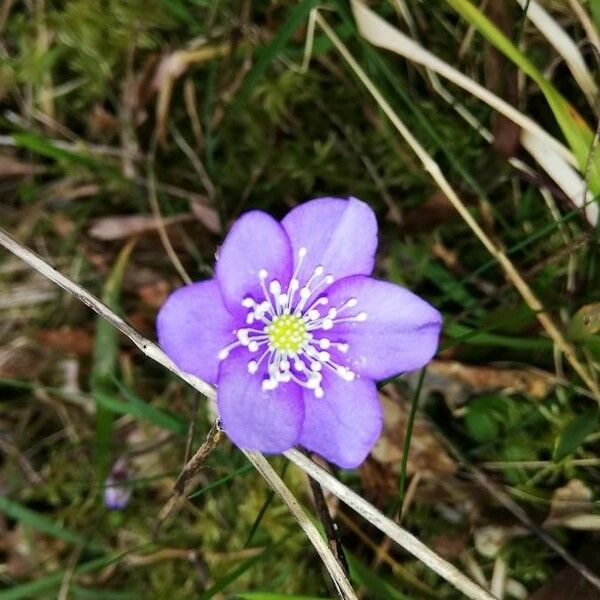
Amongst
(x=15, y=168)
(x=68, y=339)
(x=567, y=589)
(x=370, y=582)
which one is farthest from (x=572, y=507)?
(x=15, y=168)

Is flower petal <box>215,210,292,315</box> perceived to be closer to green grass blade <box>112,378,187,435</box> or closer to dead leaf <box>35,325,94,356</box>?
green grass blade <box>112,378,187,435</box>

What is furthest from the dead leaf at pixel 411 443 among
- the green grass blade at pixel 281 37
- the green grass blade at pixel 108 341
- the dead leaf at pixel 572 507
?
the green grass blade at pixel 281 37

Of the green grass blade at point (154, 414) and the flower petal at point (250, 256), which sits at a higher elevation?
the flower petal at point (250, 256)

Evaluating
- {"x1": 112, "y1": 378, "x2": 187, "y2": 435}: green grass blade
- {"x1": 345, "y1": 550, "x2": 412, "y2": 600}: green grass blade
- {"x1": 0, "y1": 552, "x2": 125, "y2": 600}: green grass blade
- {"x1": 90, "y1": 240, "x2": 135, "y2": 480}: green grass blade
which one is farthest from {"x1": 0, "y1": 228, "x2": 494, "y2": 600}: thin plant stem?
{"x1": 0, "y1": 552, "x2": 125, "y2": 600}: green grass blade

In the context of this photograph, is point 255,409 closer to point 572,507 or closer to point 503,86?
point 572,507

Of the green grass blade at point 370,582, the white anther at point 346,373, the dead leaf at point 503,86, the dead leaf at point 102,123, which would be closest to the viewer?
the white anther at point 346,373

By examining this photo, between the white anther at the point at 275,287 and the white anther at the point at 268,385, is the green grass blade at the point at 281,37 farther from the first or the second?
the white anther at the point at 268,385

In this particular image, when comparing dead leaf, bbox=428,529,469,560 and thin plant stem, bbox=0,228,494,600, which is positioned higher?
thin plant stem, bbox=0,228,494,600
